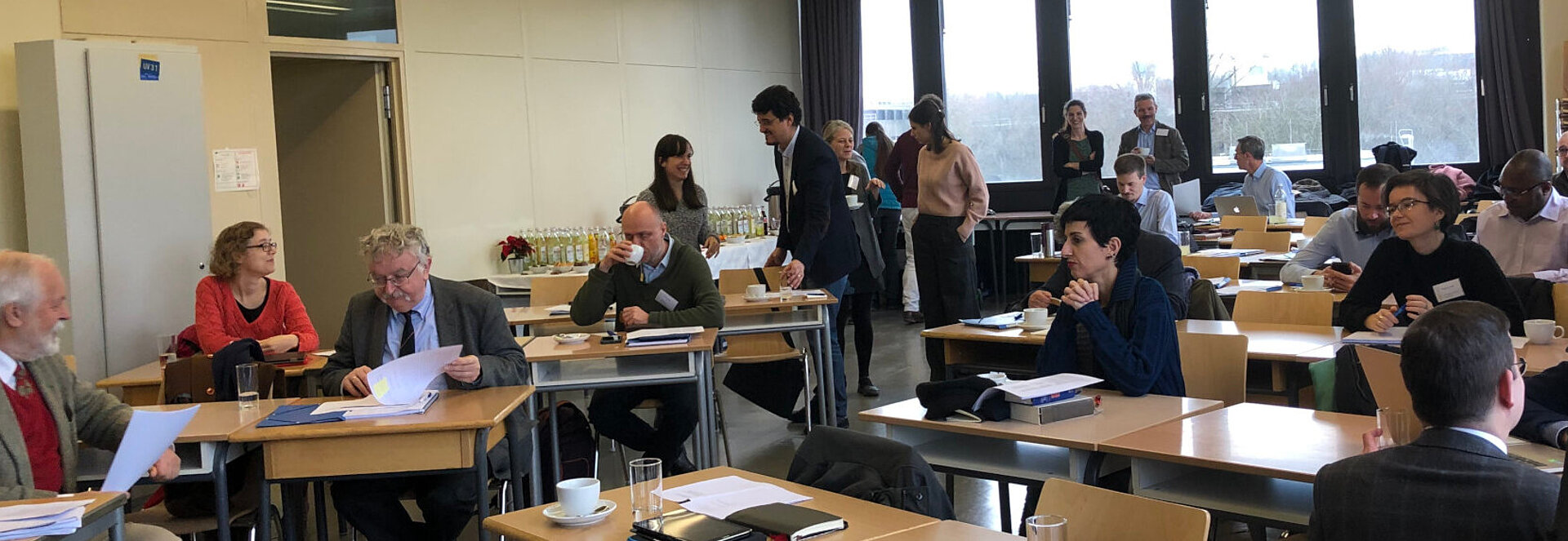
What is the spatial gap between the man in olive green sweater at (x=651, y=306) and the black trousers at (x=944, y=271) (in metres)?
1.98

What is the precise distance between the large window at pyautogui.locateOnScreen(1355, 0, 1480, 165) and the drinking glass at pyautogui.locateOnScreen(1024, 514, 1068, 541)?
9263mm

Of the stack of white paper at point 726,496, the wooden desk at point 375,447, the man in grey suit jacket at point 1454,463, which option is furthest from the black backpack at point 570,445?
the man in grey suit jacket at point 1454,463

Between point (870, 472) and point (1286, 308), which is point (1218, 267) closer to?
point (1286, 308)

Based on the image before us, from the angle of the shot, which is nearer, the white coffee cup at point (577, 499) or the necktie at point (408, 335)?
the white coffee cup at point (577, 499)

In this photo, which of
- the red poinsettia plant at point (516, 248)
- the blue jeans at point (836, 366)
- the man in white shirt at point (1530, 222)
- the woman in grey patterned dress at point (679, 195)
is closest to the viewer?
the man in white shirt at point (1530, 222)

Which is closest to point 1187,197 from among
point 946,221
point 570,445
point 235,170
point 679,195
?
point 946,221

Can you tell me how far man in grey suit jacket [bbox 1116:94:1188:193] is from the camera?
1025cm

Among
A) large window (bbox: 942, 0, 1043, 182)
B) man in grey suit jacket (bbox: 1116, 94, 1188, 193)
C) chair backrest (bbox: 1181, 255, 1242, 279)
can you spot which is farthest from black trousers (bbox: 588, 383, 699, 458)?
large window (bbox: 942, 0, 1043, 182)

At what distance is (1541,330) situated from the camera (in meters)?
3.94

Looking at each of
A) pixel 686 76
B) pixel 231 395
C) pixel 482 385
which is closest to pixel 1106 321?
pixel 482 385

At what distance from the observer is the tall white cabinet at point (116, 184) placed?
6.33 metres

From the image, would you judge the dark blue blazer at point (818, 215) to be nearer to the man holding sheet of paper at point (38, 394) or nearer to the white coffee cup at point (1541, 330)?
the white coffee cup at point (1541, 330)

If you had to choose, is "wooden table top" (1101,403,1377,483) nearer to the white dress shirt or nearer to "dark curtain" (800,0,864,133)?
the white dress shirt

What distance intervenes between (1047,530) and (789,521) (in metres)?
0.66
